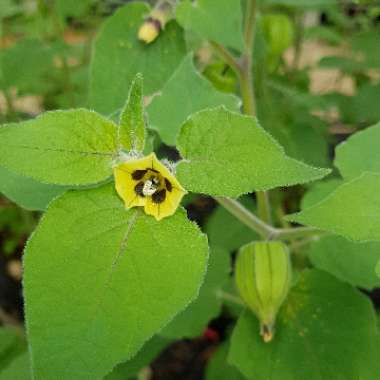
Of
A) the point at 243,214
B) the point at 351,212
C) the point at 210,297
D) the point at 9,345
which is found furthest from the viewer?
the point at 9,345

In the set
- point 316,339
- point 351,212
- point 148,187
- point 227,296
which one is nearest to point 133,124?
point 148,187

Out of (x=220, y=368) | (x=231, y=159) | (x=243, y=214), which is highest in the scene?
(x=231, y=159)

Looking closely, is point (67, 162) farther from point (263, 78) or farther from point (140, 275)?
point (263, 78)

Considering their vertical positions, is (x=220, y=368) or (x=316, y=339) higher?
(x=316, y=339)

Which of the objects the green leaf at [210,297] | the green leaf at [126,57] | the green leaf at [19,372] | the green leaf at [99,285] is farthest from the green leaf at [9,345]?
the green leaf at [99,285]

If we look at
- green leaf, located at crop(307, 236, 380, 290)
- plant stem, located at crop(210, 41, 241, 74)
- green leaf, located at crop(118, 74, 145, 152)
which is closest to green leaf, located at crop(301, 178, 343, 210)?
green leaf, located at crop(307, 236, 380, 290)

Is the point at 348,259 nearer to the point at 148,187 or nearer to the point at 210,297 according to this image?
the point at 210,297

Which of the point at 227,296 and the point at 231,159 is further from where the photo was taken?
the point at 227,296
